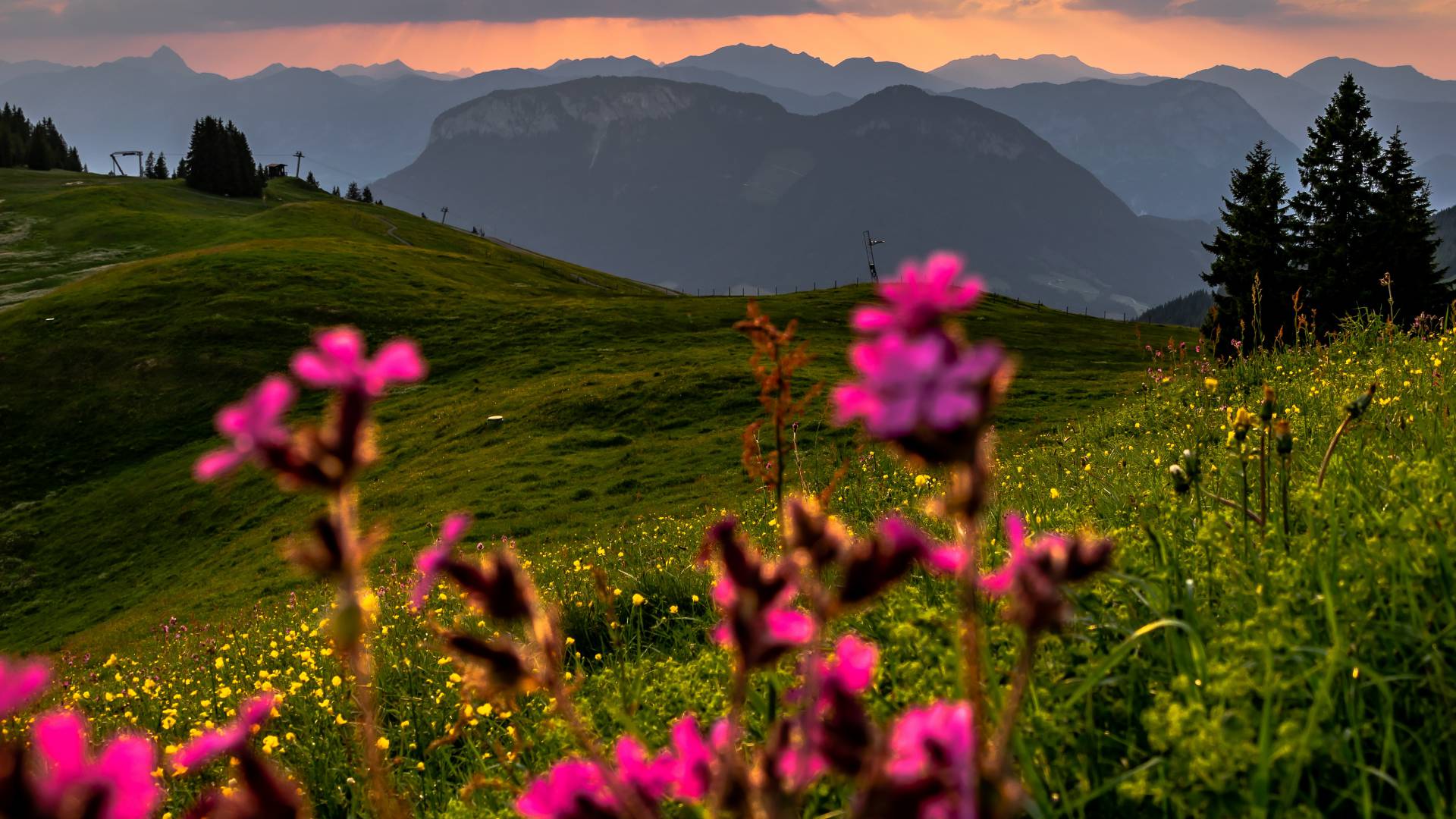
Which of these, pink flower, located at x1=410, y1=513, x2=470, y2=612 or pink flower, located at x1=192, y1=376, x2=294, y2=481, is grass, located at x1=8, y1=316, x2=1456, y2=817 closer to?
pink flower, located at x1=410, y1=513, x2=470, y2=612

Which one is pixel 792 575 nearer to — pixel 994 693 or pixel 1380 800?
pixel 994 693

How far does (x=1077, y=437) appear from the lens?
65.9 feet

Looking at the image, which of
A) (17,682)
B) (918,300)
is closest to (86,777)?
(17,682)

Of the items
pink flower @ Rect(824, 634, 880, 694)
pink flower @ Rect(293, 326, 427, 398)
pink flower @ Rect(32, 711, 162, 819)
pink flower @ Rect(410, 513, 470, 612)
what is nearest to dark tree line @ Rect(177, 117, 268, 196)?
pink flower @ Rect(410, 513, 470, 612)

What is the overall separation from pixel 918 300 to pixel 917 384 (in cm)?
12

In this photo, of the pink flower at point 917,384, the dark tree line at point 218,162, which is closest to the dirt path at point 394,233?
the dark tree line at point 218,162

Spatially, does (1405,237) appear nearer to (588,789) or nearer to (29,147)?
(588,789)

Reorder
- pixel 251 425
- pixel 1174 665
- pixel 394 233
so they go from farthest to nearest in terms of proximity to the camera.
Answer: pixel 394 233 < pixel 1174 665 < pixel 251 425

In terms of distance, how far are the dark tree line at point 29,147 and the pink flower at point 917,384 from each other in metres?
178

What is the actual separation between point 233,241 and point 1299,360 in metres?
94.9

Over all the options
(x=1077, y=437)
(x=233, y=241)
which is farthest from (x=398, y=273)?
(x=1077, y=437)

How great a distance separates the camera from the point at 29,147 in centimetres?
14425

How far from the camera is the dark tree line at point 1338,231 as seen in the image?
54.7 metres

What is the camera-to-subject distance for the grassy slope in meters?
34.0
